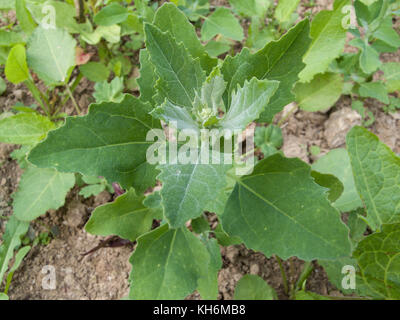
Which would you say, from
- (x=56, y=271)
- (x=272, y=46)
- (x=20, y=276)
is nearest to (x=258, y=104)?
(x=272, y=46)

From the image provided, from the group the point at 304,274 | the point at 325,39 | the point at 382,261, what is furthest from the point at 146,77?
the point at 304,274

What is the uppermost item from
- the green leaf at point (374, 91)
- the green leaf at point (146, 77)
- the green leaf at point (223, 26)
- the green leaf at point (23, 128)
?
the green leaf at point (223, 26)

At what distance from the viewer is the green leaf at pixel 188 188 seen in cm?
117

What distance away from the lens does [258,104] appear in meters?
1.21

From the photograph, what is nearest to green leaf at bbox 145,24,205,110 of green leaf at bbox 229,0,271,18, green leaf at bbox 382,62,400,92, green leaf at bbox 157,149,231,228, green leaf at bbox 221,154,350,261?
green leaf at bbox 157,149,231,228

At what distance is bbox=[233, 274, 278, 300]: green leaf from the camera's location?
2156 mm

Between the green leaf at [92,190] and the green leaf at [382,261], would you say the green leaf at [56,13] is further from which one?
the green leaf at [382,261]

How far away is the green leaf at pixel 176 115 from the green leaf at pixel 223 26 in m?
1.20

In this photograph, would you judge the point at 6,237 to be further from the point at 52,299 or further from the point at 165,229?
the point at 165,229

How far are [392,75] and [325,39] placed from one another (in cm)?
83

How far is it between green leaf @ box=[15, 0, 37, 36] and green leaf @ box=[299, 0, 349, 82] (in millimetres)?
2006

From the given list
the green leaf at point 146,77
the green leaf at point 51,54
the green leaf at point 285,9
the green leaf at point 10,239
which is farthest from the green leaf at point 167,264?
the green leaf at point 285,9

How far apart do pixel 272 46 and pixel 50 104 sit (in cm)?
210

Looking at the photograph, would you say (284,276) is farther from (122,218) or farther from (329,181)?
(122,218)
